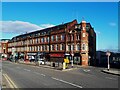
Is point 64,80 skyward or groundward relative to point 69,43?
groundward

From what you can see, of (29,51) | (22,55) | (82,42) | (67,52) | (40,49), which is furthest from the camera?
(22,55)

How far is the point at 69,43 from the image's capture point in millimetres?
70312

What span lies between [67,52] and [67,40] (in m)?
3.63

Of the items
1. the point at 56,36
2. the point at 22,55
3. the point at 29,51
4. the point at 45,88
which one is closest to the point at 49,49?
the point at 56,36

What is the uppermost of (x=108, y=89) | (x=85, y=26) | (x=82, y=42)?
(x=85, y=26)

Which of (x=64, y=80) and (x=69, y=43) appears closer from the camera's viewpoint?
(x=64, y=80)

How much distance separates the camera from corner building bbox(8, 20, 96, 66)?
6569 cm

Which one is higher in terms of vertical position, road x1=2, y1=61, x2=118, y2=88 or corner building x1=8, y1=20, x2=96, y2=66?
corner building x1=8, y1=20, x2=96, y2=66

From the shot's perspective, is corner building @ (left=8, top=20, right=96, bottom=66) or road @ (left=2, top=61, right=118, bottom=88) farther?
corner building @ (left=8, top=20, right=96, bottom=66)

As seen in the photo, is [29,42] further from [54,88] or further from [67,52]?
[54,88]

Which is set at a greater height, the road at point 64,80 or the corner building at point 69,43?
the corner building at point 69,43

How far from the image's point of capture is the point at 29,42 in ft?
323

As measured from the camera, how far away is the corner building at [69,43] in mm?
65688

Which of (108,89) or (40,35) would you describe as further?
(40,35)
